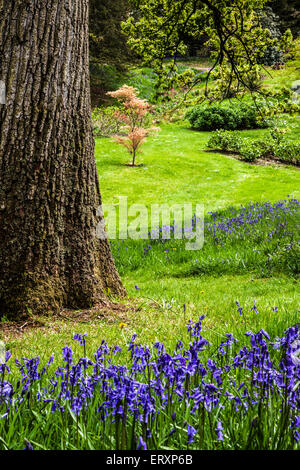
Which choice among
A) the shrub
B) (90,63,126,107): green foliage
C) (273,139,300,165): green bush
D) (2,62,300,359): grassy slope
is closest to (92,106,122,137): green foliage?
(2,62,300,359): grassy slope

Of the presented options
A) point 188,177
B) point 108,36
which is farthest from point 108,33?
point 188,177

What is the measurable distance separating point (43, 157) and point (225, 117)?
22.1 m

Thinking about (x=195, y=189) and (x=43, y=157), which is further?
(x=195, y=189)

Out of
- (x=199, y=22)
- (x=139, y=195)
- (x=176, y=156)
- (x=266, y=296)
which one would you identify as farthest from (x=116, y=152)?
(x=266, y=296)

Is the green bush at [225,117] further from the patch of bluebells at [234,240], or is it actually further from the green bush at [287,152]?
the patch of bluebells at [234,240]

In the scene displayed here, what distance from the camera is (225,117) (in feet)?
77.9

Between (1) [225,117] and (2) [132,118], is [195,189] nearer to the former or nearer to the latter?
(2) [132,118]

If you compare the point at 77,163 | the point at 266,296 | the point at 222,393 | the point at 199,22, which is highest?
the point at 199,22

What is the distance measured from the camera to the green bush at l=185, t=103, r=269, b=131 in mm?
23344

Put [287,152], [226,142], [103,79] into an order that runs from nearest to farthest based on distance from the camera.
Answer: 1. [287,152]
2. [226,142]
3. [103,79]

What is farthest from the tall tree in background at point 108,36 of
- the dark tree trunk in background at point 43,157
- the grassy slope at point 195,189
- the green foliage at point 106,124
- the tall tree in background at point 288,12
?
the dark tree trunk in background at point 43,157

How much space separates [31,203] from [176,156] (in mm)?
15787
